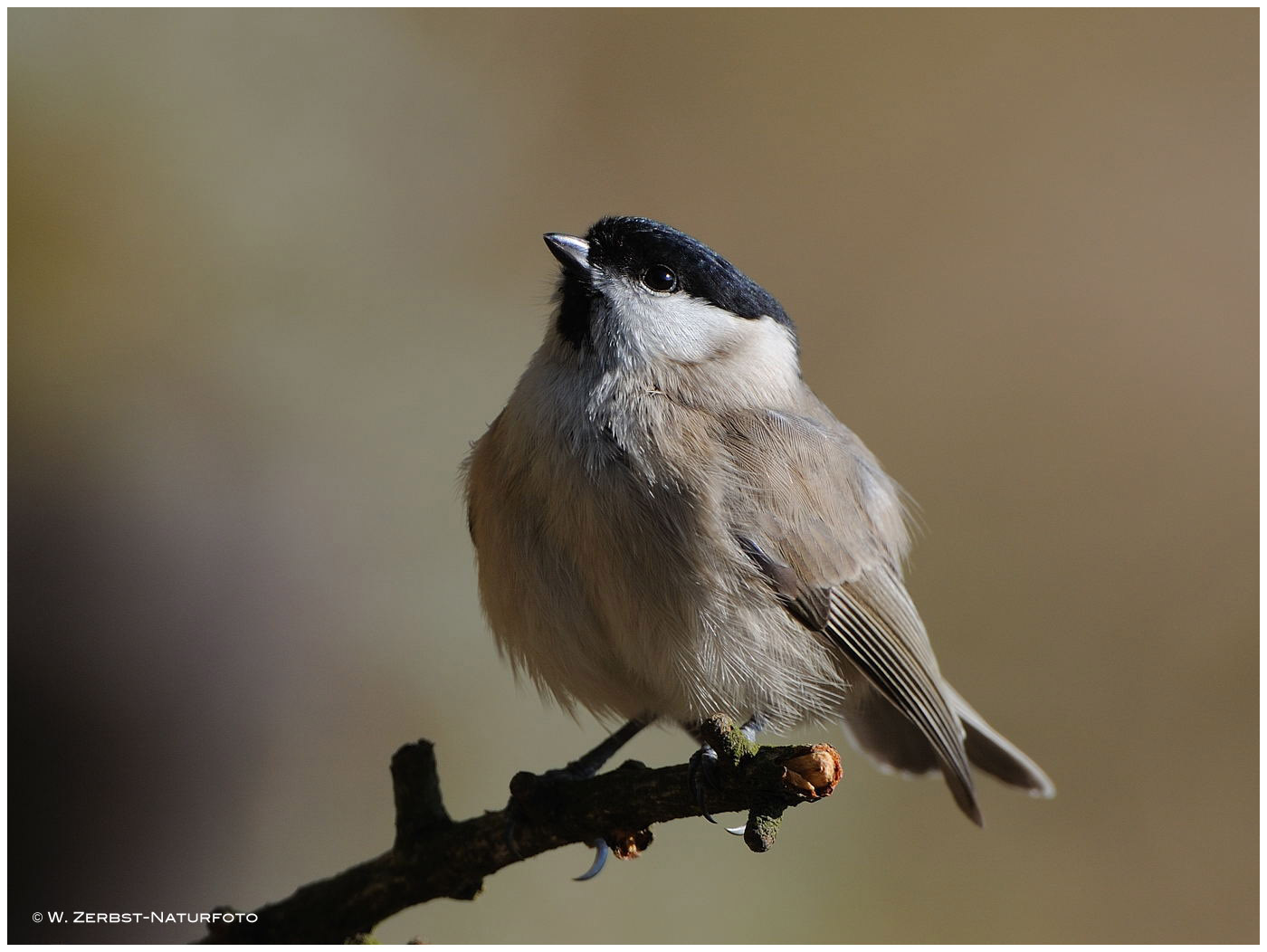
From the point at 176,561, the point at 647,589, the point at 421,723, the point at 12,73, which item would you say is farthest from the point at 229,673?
the point at 12,73

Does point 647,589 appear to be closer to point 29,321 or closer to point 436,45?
point 29,321

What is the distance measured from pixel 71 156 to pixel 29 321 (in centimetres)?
72

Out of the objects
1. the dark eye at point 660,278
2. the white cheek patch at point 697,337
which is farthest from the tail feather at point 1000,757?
the dark eye at point 660,278

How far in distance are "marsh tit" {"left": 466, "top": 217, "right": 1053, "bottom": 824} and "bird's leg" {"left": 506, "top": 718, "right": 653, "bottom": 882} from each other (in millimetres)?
89

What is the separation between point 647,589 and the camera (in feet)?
6.70

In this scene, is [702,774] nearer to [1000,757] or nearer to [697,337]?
[697,337]

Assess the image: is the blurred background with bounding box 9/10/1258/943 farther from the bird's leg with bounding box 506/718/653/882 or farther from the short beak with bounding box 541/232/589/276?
the short beak with bounding box 541/232/589/276

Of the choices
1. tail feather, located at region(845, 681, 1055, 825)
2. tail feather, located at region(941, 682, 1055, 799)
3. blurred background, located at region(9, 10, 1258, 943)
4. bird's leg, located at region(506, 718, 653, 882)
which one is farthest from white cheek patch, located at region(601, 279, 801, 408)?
blurred background, located at region(9, 10, 1258, 943)

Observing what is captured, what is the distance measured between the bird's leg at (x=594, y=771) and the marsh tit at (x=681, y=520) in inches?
3.5

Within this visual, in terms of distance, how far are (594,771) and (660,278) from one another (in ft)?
3.91

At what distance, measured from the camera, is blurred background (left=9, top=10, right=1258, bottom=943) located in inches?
127

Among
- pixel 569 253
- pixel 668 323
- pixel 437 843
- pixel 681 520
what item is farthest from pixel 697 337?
pixel 437 843

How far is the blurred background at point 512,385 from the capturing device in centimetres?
322

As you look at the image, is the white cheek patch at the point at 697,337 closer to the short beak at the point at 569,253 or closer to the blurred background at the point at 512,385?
the short beak at the point at 569,253
